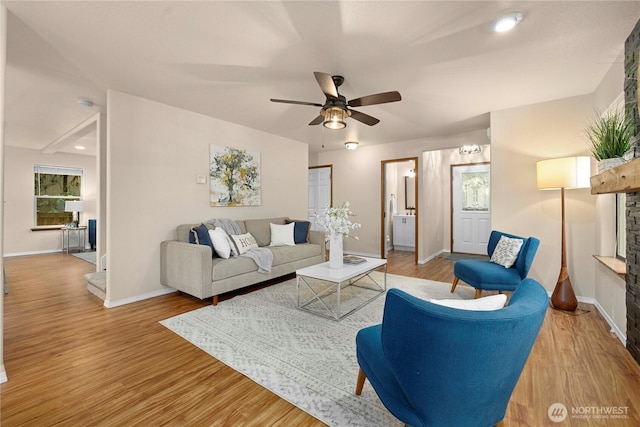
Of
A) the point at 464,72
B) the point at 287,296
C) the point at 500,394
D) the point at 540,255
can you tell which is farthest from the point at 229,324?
the point at 540,255

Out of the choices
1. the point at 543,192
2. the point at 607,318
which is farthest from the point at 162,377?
the point at 543,192

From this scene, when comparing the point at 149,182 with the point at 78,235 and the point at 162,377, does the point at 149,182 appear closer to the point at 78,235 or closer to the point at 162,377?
the point at 162,377

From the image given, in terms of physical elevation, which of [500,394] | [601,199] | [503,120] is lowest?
[500,394]

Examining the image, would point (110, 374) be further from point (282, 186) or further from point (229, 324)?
point (282, 186)

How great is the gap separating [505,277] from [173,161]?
13.7ft

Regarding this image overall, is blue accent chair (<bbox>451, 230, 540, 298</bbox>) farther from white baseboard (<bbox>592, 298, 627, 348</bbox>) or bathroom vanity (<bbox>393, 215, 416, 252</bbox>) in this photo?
bathroom vanity (<bbox>393, 215, 416, 252</bbox>)

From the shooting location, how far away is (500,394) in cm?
113

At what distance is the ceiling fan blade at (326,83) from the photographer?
2163mm

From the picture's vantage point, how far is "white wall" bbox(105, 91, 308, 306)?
3.21m

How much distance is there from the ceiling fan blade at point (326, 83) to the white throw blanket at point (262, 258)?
2144 millimetres

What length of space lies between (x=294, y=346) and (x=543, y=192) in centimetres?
350

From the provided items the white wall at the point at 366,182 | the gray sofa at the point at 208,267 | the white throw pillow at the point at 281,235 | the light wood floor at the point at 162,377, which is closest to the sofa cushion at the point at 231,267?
the gray sofa at the point at 208,267

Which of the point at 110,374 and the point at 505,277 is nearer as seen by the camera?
the point at 110,374

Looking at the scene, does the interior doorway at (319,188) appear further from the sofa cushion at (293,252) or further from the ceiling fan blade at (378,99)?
the ceiling fan blade at (378,99)
